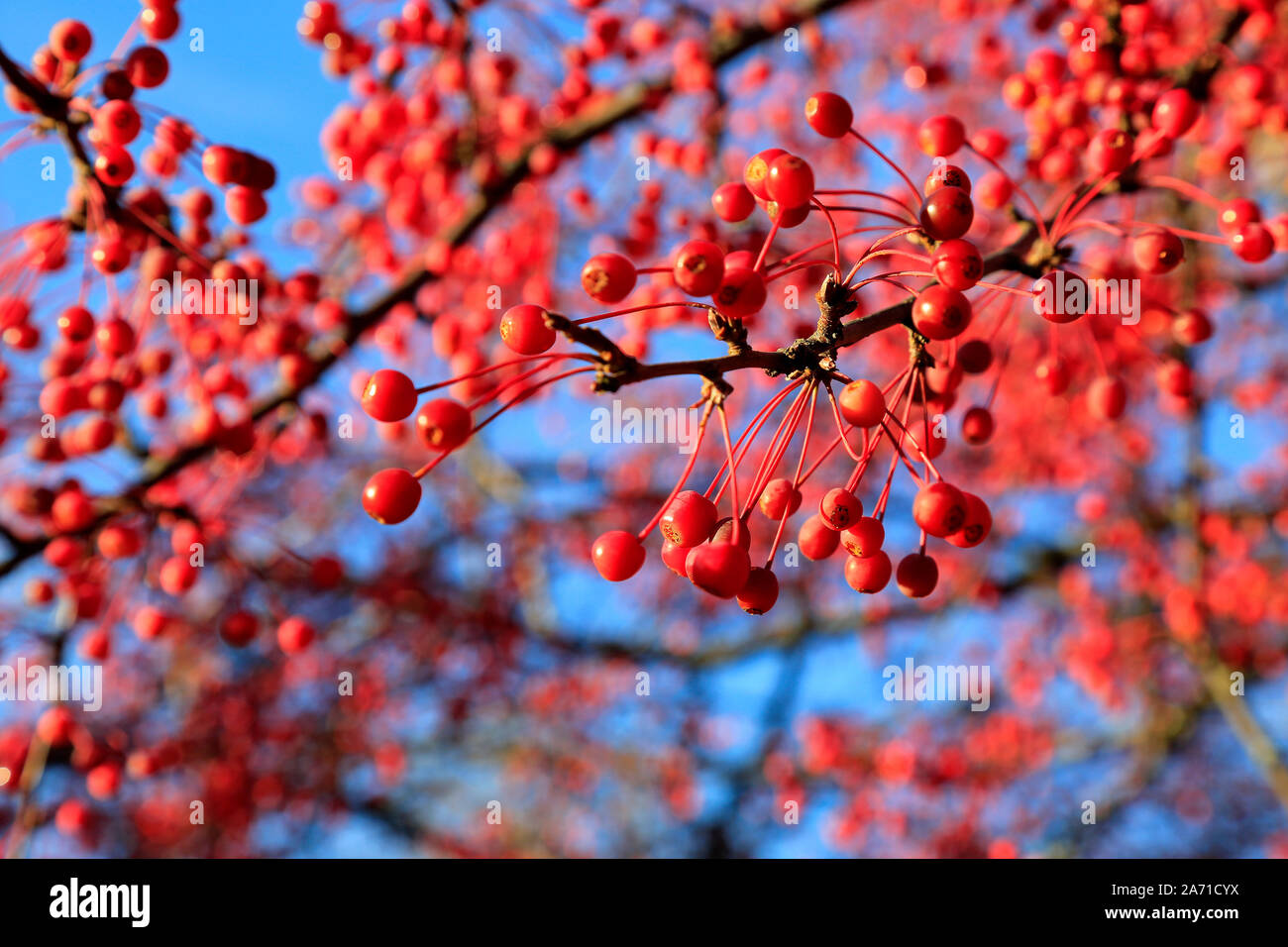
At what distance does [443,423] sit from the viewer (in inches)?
58.2

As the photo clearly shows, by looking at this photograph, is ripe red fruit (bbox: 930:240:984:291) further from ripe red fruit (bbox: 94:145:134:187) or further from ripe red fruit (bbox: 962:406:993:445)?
ripe red fruit (bbox: 94:145:134:187)

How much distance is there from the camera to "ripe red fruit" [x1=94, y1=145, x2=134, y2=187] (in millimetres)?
2258

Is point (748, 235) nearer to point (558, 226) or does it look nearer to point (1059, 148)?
point (1059, 148)

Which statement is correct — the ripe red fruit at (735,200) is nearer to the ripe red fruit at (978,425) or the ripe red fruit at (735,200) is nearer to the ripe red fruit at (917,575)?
the ripe red fruit at (917,575)

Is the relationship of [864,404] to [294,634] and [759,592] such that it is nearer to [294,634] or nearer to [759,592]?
[759,592]

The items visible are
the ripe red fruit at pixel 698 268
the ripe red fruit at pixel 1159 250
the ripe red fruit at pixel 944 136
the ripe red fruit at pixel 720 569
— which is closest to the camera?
the ripe red fruit at pixel 698 268

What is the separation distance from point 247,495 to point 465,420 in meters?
8.22

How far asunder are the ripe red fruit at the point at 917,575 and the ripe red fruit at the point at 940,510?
27 centimetres

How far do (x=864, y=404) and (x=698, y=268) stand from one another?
38 cm

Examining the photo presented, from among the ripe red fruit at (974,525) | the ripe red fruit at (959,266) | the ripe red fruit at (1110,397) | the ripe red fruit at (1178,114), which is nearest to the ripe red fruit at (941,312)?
the ripe red fruit at (959,266)

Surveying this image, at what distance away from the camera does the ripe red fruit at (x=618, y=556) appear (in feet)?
5.36

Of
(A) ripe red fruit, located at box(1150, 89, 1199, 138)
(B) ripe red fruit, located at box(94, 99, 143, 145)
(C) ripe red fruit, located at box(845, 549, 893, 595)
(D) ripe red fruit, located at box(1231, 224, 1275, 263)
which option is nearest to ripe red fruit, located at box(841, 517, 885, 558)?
(C) ripe red fruit, located at box(845, 549, 893, 595)

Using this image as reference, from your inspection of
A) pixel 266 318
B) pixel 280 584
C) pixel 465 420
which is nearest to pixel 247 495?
pixel 280 584

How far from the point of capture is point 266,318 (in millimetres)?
3031
